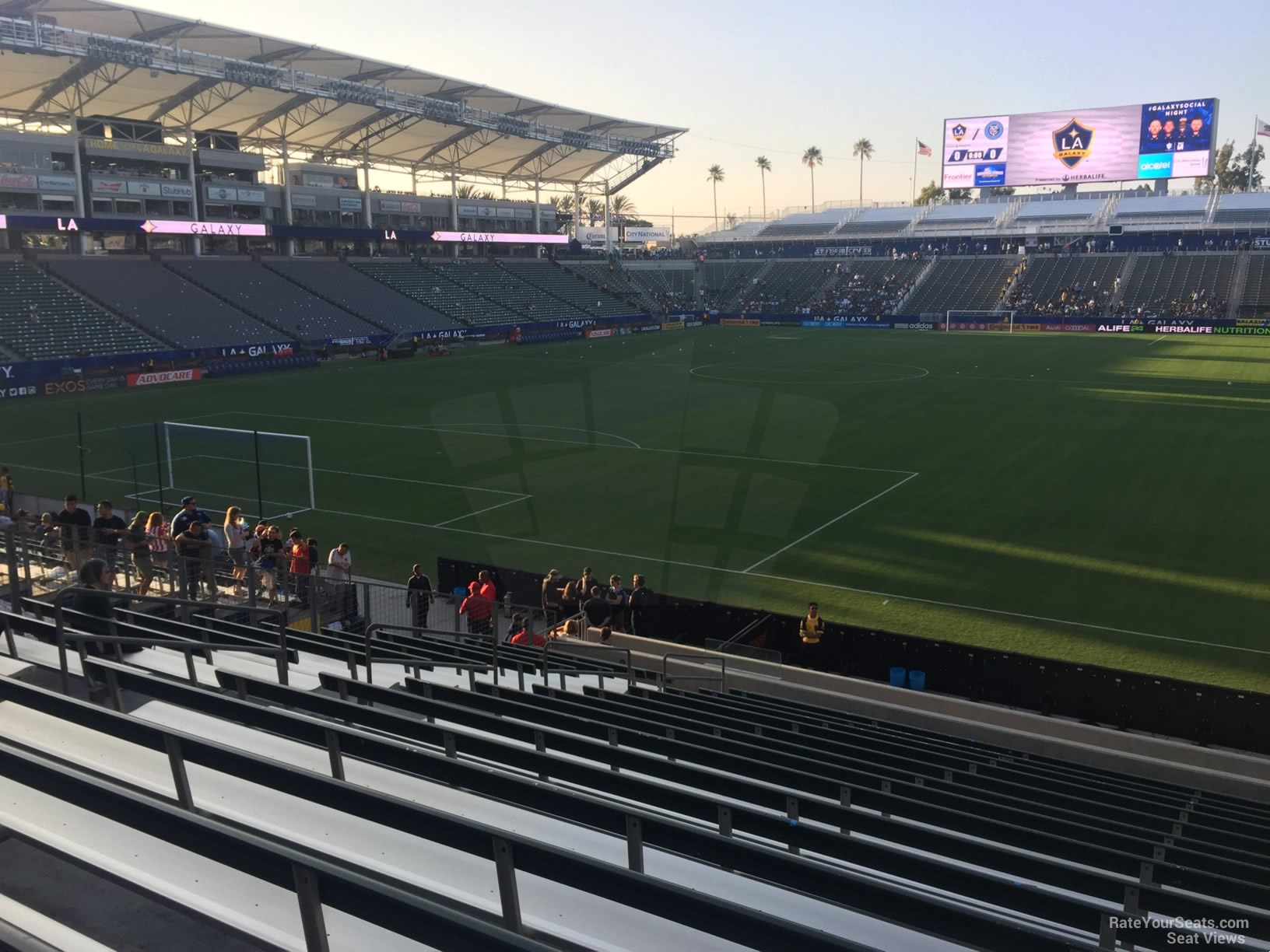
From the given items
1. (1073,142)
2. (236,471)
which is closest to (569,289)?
(1073,142)

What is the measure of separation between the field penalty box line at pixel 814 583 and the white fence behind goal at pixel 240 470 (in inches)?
76.1

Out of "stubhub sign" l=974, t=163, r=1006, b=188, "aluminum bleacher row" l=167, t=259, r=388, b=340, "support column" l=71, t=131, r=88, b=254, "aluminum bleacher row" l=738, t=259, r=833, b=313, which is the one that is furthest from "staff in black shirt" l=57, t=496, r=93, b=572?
"stubhub sign" l=974, t=163, r=1006, b=188

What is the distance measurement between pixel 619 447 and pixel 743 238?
93.0m

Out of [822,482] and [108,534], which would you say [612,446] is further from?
[108,534]

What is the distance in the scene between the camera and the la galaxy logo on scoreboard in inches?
3396

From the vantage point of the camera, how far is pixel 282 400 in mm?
44250

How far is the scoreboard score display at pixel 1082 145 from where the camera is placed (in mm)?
81812

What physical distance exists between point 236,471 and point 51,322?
2984 centimetres

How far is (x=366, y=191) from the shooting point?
78000 mm

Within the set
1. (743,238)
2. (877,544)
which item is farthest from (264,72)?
(743,238)

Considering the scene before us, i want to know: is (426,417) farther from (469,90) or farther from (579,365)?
(469,90)

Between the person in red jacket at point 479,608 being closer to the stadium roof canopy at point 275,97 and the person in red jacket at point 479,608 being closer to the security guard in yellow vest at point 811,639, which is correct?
the security guard in yellow vest at point 811,639

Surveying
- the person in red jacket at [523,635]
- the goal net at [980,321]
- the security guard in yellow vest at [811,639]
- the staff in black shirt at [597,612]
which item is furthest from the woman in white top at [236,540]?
the goal net at [980,321]

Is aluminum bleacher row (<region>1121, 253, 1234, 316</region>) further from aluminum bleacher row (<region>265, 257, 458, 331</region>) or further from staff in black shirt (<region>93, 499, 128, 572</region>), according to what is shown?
staff in black shirt (<region>93, 499, 128, 572</region>)
